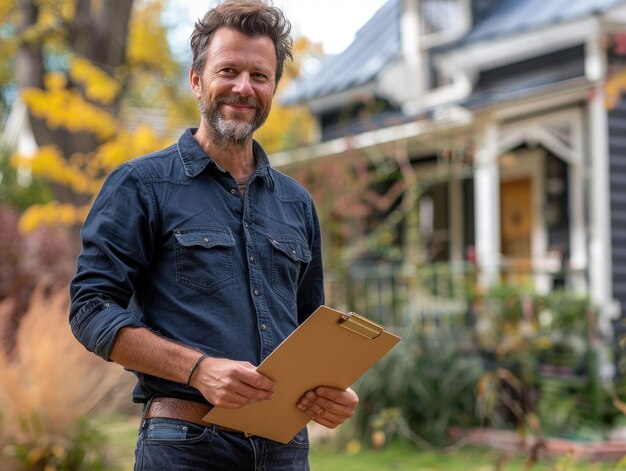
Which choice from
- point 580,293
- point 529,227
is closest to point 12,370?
point 580,293

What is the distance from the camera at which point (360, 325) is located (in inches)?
99.3

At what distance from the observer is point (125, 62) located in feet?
44.9

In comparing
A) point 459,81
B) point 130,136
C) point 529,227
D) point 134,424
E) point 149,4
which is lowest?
point 134,424

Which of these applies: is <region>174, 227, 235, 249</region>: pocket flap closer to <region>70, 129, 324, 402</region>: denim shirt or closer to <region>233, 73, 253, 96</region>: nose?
<region>70, 129, 324, 402</region>: denim shirt

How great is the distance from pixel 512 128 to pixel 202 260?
30.1 ft

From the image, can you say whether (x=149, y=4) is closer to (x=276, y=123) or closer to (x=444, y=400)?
(x=276, y=123)

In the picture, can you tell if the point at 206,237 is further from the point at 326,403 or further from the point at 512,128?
the point at 512,128

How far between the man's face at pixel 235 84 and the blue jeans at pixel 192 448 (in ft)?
2.56

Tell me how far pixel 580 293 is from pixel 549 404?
1.56 meters

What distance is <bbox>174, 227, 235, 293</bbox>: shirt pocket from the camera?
2699 millimetres

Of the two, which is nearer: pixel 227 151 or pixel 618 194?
pixel 227 151

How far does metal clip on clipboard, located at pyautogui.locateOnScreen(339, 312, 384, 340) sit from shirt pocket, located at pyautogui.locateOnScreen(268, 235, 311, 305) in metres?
0.40

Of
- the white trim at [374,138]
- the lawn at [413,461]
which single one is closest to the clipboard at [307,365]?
the lawn at [413,461]

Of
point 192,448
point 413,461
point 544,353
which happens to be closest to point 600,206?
point 544,353
